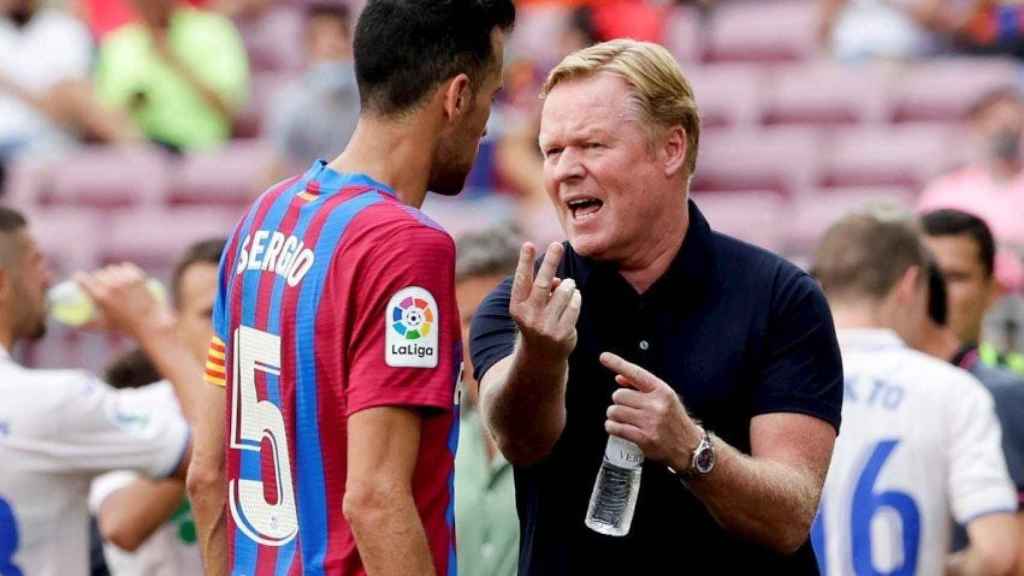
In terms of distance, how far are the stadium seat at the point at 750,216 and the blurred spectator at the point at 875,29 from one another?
1.25 metres

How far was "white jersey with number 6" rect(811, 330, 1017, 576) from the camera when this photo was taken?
4934 millimetres

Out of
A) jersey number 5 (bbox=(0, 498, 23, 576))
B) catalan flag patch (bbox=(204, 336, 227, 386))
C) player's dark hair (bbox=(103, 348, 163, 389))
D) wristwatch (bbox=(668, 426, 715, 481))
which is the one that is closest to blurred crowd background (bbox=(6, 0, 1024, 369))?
player's dark hair (bbox=(103, 348, 163, 389))

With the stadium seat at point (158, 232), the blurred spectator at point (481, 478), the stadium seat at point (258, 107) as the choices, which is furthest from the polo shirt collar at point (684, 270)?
the stadium seat at point (258, 107)

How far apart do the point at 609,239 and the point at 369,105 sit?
1.66 ft

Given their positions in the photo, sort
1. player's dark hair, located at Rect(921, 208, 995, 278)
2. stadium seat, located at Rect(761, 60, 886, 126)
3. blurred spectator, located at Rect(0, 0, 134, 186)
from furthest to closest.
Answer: blurred spectator, located at Rect(0, 0, 134, 186), stadium seat, located at Rect(761, 60, 886, 126), player's dark hair, located at Rect(921, 208, 995, 278)

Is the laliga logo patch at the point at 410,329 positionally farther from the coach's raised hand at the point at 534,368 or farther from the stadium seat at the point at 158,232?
the stadium seat at the point at 158,232

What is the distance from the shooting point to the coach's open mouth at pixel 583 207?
11.5 feet

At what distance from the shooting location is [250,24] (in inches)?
508

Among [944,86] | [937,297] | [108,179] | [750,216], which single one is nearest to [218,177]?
[108,179]

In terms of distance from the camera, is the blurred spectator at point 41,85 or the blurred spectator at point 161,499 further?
the blurred spectator at point 41,85

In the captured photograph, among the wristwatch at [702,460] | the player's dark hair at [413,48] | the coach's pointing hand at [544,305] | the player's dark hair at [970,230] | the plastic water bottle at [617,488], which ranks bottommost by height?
the player's dark hair at [970,230]

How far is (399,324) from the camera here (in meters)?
3.26

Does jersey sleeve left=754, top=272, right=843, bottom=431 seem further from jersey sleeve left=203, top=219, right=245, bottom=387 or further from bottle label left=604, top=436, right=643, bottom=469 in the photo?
jersey sleeve left=203, top=219, right=245, bottom=387

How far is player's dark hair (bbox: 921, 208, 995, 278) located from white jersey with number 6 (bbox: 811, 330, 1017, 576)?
126 cm
